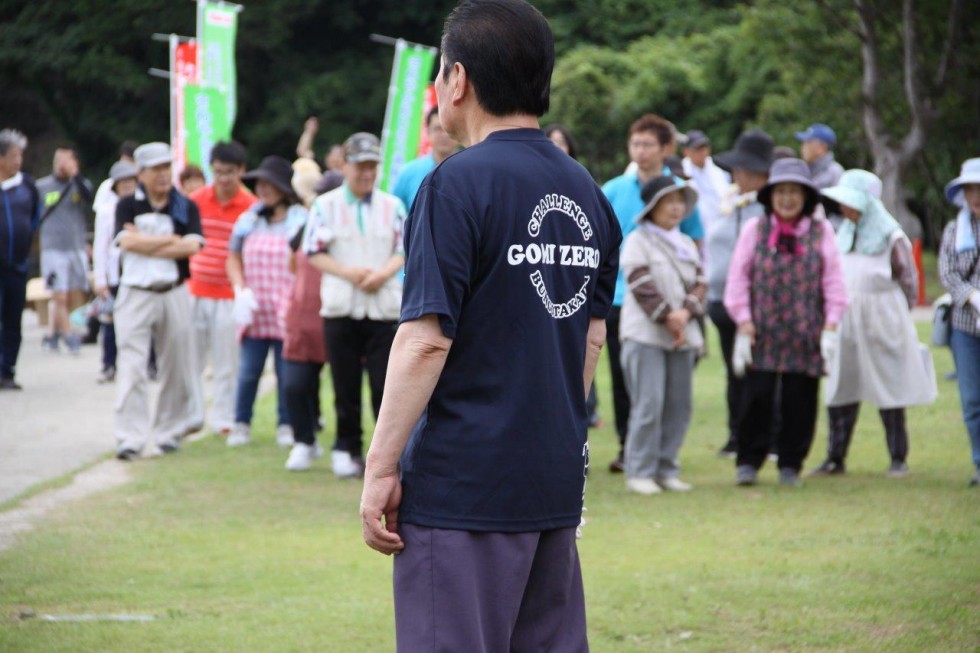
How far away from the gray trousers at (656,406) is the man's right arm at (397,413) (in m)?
5.50

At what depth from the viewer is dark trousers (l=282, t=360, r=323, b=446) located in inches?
386

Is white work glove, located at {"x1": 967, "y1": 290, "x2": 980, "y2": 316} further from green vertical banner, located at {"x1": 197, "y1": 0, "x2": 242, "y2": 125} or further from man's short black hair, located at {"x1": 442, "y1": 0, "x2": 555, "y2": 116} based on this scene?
green vertical banner, located at {"x1": 197, "y1": 0, "x2": 242, "y2": 125}

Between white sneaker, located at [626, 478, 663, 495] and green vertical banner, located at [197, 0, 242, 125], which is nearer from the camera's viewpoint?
white sneaker, located at [626, 478, 663, 495]

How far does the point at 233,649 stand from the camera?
18.0 feet

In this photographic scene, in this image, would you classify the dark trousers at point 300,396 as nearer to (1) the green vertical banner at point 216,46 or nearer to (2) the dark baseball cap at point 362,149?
(2) the dark baseball cap at point 362,149

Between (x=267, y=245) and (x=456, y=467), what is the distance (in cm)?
761

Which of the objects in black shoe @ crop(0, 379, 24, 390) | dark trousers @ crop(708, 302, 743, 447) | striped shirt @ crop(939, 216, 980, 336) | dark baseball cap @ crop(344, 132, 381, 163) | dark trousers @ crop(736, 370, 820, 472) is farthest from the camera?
black shoe @ crop(0, 379, 24, 390)

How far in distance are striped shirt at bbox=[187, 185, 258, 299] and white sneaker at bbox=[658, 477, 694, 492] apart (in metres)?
4.14

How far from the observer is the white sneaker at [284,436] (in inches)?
434

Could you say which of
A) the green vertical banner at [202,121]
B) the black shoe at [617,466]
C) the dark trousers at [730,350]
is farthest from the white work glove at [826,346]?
the green vertical banner at [202,121]

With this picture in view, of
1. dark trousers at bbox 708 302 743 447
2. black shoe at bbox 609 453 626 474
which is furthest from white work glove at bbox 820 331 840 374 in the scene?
black shoe at bbox 609 453 626 474

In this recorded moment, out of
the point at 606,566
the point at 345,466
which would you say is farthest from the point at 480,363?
the point at 345,466

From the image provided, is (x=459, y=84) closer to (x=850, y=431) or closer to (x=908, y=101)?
(x=850, y=431)

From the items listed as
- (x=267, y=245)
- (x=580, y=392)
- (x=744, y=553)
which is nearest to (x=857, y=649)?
(x=744, y=553)
